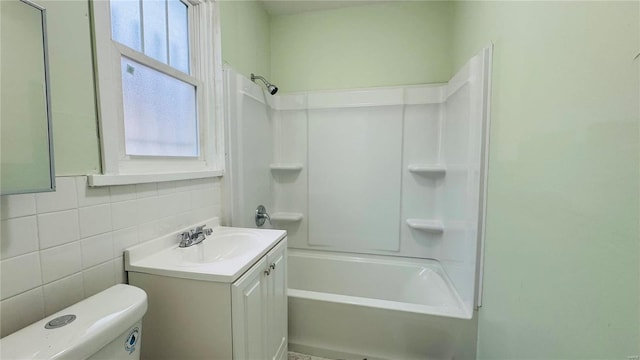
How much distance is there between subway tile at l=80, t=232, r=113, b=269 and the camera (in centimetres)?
83

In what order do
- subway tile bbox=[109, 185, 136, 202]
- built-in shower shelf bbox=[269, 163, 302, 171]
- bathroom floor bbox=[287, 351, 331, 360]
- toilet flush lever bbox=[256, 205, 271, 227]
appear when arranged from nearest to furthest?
subway tile bbox=[109, 185, 136, 202], bathroom floor bbox=[287, 351, 331, 360], toilet flush lever bbox=[256, 205, 271, 227], built-in shower shelf bbox=[269, 163, 302, 171]

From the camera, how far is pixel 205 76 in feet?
4.86

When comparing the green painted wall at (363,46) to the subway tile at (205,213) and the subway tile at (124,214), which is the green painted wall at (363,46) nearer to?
the subway tile at (205,213)

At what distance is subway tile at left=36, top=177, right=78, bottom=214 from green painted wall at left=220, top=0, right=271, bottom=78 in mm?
1136

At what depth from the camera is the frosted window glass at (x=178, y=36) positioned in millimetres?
1317

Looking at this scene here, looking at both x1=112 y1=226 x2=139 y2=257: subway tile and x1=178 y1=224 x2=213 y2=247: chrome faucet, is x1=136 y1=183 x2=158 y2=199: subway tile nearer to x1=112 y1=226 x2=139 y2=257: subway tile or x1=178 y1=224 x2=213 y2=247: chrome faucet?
x1=112 y1=226 x2=139 y2=257: subway tile

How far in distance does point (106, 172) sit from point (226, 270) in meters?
0.58

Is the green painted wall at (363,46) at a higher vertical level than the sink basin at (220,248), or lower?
higher

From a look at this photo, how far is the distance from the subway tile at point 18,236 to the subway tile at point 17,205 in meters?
0.01

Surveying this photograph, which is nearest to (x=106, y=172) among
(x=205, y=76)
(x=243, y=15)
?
(x=205, y=76)

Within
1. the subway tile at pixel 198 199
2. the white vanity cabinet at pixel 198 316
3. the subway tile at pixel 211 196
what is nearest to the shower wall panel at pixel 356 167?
the subway tile at pixel 211 196

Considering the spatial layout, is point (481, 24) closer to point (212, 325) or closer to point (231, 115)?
point (231, 115)

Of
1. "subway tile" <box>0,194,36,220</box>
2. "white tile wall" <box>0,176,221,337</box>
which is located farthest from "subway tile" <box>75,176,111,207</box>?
"subway tile" <box>0,194,36,220</box>

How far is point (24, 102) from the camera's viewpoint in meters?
0.65
